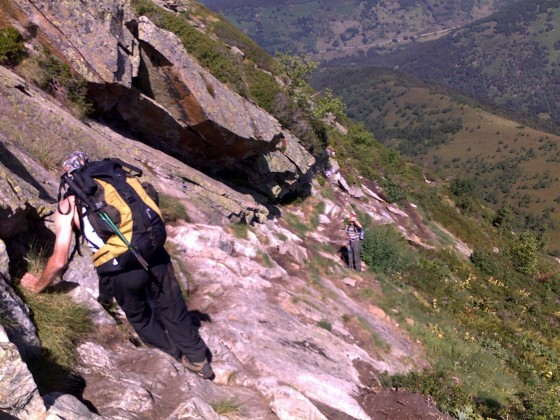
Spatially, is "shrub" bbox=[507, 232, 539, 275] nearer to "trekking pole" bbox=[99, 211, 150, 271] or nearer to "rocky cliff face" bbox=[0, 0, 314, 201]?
"rocky cliff face" bbox=[0, 0, 314, 201]

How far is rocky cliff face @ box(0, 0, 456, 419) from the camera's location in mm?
4285

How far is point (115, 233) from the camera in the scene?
4277mm

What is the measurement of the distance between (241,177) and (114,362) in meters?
10.8

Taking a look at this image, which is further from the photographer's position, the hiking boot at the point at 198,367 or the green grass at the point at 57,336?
the hiking boot at the point at 198,367

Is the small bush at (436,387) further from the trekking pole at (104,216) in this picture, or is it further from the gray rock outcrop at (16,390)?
the gray rock outcrop at (16,390)

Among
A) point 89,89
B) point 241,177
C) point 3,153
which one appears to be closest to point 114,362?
point 3,153

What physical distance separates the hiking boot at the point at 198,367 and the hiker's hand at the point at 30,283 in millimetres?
1683

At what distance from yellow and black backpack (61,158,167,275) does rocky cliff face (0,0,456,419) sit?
2.58 feet

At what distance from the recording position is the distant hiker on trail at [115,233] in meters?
4.21

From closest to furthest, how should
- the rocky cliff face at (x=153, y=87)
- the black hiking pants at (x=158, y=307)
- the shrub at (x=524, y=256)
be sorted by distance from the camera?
1. the black hiking pants at (x=158, y=307)
2. the rocky cliff face at (x=153, y=87)
3. the shrub at (x=524, y=256)

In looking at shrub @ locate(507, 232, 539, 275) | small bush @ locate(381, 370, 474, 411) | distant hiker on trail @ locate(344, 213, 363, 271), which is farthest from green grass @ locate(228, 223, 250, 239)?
shrub @ locate(507, 232, 539, 275)

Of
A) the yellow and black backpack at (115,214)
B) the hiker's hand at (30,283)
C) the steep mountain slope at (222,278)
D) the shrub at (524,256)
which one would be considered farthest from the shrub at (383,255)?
the shrub at (524,256)

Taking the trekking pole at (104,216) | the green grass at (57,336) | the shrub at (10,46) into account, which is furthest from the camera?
the shrub at (10,46)

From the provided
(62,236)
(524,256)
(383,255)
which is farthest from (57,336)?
(524,256)
